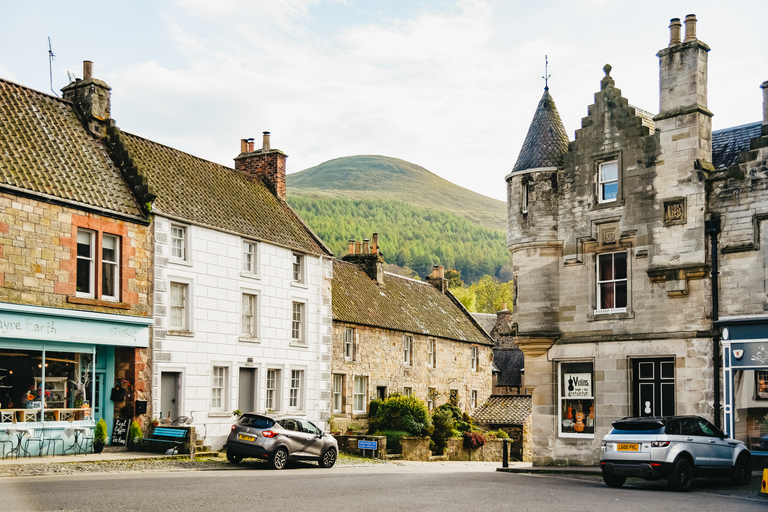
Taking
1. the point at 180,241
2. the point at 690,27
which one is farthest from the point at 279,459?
the point at 690,27

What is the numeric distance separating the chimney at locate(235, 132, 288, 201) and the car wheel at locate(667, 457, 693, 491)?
23658 mm

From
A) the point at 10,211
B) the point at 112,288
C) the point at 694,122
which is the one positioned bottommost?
the point at 112,288

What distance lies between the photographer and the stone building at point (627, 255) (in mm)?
24125

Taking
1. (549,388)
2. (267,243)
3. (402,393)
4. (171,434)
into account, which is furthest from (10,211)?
(402,393)

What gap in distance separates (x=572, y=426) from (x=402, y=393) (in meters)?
18.1

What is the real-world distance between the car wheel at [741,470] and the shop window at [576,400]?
627cm

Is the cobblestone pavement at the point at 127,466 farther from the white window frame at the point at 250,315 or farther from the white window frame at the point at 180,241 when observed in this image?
the white window frame at the point at 180,241

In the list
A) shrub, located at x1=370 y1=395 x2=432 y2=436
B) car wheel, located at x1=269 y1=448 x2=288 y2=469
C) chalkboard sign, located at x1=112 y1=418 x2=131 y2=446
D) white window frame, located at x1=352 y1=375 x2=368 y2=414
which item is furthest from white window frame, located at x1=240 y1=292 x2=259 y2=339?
shrub, located at x1=370 y1=395 x2=432 y2=436

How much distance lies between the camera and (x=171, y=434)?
26562 millimetres

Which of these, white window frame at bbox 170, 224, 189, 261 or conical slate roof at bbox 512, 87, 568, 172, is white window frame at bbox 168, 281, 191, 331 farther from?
conical slate roof at bbox 512, 87, 568, 172

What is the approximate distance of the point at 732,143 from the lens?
2588 centimetres

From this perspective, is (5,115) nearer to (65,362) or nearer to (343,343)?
(65,362)

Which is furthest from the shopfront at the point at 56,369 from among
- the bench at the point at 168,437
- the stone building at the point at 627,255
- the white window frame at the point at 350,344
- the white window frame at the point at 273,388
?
the white window frame at the point at 350,344

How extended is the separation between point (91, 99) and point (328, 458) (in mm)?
14594
